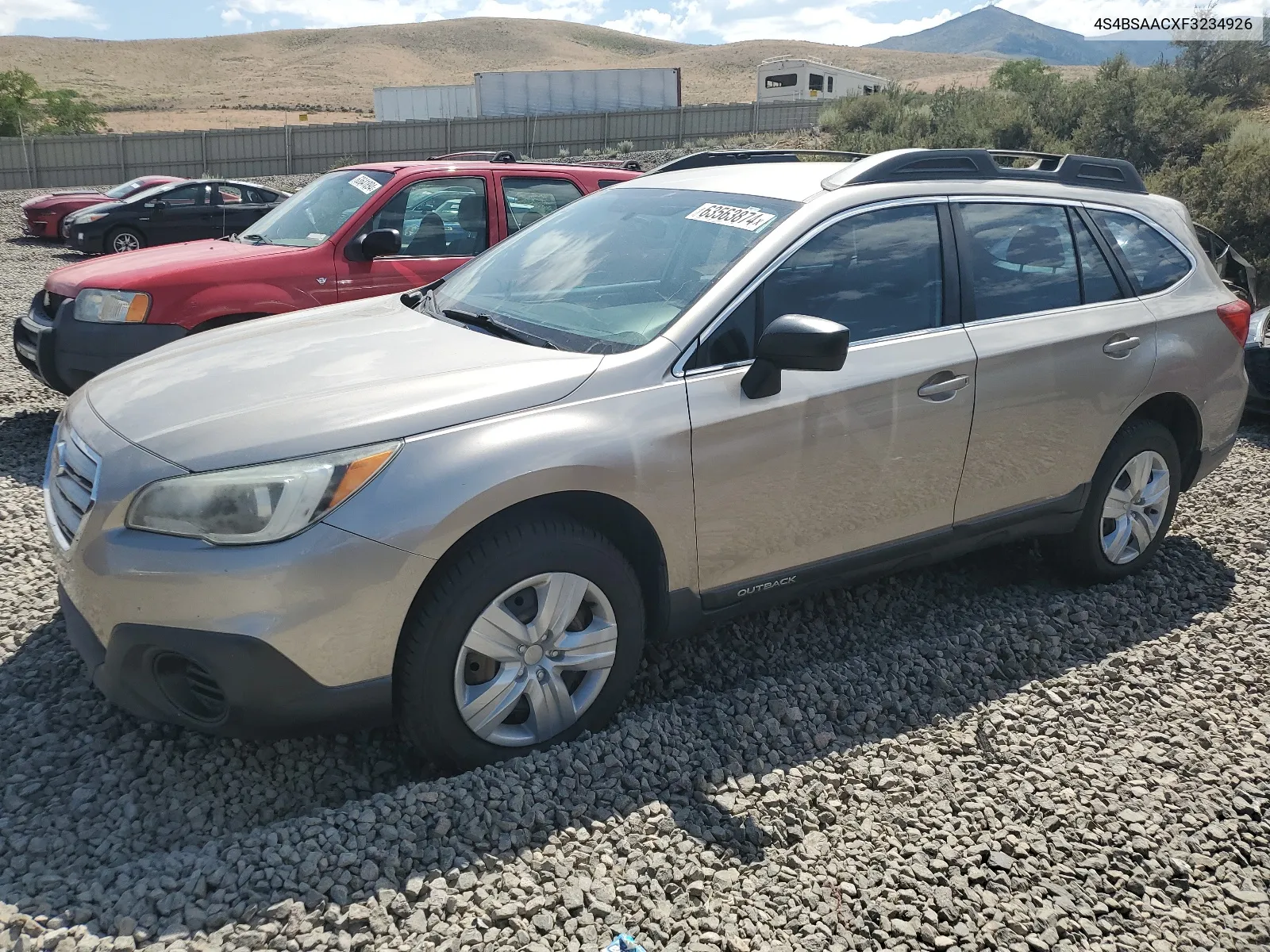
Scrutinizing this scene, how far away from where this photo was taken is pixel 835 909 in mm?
2693

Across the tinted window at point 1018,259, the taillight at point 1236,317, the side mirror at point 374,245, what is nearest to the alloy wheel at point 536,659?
the tinted window at point 1018,259

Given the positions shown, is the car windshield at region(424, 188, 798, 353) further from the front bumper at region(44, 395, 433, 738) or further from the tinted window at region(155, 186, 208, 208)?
the tinted window at region(155, 186, 208, 208)

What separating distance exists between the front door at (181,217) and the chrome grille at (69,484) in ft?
50.7

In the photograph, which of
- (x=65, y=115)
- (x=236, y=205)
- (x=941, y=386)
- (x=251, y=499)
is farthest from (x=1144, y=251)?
(x=65, y=115)

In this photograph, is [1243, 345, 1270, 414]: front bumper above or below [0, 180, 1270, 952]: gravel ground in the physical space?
above

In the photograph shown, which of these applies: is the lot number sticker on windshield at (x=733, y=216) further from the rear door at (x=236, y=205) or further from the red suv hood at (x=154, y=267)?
the rear door at (x=236, y=205)

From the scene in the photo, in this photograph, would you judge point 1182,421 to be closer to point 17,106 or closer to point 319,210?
point 319,210

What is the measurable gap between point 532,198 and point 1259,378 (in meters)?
5.31

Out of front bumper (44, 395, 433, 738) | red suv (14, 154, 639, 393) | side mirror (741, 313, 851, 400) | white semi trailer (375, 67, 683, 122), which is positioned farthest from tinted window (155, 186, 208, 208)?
white semi trailer (375, 67, 683, 122)

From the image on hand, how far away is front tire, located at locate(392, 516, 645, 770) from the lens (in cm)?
291

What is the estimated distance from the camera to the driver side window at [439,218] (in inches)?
270

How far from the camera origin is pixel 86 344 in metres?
6.06

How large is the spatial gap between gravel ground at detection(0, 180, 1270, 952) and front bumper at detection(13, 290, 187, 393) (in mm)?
2126

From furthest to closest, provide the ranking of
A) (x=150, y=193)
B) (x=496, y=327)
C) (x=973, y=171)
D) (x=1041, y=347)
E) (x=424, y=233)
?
1. (x=150, y=193)
2. (x=424, y=233)
3. (x=973, y=171)
4. (x=1041, y=347)
5. (x=496, y=327)
